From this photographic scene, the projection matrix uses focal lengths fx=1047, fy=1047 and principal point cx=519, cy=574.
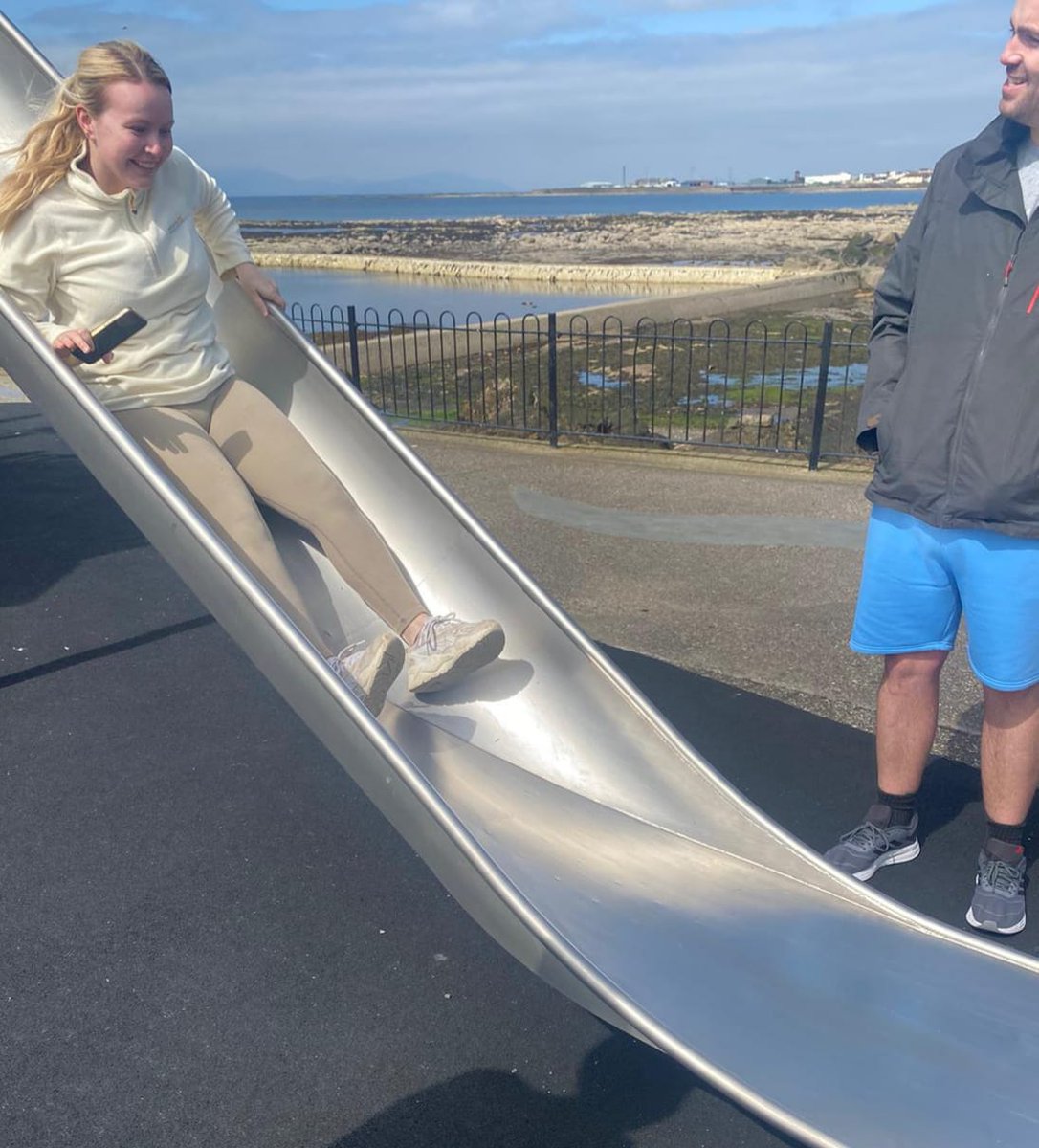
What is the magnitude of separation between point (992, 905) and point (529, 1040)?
1.21 meters

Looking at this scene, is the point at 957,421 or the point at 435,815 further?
the point at 957,421

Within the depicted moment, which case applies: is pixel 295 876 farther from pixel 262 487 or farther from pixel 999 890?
pixel 999 890

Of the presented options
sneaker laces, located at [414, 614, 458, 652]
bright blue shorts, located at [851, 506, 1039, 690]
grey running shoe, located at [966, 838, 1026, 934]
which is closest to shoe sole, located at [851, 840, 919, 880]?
grey running shoe, located at [966, 838, 1026, 934]

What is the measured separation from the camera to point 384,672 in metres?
2.67

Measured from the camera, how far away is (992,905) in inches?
103

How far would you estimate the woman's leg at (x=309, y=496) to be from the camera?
2975 millimetres

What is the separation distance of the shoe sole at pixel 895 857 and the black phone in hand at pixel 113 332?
2.41 metres

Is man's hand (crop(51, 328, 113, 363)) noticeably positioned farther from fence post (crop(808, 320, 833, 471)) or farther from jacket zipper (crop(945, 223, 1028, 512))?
fence post (crop(808, 320, 833, 471))

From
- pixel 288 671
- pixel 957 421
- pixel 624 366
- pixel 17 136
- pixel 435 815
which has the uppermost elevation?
pixel 17 136

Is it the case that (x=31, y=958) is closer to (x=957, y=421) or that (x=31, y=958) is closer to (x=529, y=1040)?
(x=529, y=1040)

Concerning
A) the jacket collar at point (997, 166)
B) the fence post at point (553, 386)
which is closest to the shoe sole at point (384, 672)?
the jacket collar at point (997, 166)

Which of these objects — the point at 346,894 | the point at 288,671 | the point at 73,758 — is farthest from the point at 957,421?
the point at 73,758

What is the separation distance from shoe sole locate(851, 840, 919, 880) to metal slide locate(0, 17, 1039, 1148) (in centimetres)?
48

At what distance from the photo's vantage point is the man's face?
7.06 ft
